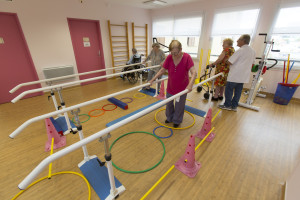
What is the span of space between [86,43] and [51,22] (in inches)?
44.8

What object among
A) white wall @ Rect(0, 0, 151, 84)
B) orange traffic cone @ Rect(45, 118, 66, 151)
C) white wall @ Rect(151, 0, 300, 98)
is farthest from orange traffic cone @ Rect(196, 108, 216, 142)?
white wall @ Rect(0, 0, 151, 84)

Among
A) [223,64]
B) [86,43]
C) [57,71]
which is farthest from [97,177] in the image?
[86,43]

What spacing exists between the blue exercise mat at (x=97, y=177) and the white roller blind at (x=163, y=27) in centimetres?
584

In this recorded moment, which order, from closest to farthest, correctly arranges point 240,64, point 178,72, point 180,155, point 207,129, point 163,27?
point 180,155 < point 178,72 < point 207,129 < point 240,64 < point 163,27

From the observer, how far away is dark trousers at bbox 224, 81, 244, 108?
2.99 m

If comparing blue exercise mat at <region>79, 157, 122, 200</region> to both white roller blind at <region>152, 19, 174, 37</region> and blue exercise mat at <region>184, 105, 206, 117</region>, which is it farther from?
white roller blind at <region>152, 19, 174, 37</region>

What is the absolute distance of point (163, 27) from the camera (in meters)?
6.23

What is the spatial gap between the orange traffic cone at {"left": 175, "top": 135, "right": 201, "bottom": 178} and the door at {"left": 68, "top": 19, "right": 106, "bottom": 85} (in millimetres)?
4760

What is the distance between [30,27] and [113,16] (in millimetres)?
2637

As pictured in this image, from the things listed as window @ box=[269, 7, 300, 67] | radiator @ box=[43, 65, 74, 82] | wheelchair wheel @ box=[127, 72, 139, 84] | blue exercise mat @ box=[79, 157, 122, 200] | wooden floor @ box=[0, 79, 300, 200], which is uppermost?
window @ box=[269, 7, 300, 67]

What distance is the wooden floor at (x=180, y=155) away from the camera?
1.52 m

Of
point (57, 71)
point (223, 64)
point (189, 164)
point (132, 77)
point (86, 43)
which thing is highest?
point (86, 43)

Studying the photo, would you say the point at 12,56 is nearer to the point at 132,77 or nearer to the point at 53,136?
the point at 53,136

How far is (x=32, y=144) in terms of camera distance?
221cm
